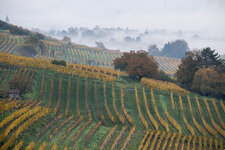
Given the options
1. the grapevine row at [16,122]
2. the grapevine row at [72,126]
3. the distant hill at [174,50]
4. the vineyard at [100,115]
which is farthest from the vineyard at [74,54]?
the distant hill at [174,50]

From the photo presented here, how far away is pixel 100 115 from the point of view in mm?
35656

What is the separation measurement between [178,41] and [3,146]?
→ 181m

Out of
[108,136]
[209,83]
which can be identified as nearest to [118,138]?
[108,136]

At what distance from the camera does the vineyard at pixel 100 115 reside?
26.9 m

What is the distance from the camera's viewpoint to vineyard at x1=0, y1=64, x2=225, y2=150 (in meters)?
26.9

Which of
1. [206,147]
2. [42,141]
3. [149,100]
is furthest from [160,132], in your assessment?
[42,141]

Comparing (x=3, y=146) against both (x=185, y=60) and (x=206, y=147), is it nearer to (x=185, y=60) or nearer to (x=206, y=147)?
(x=206, y=147)

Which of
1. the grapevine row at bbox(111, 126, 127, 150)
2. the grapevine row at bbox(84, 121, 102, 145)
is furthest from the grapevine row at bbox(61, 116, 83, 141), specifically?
the grapevine row at bbox(111, 126, 127, 150)

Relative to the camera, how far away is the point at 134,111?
38.6 meters

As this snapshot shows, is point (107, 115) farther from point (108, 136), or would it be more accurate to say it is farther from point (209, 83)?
point (209, 83)

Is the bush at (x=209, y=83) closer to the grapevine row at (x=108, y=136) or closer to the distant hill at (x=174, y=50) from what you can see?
the grapevine row at (x=108, y=136)

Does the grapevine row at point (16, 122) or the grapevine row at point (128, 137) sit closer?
the grapevine row at point (16, 122)

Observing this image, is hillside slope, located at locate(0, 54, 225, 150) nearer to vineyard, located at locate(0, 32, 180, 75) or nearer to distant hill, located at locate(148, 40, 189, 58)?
vineyard, located at locate(0, 32, 180, 75)

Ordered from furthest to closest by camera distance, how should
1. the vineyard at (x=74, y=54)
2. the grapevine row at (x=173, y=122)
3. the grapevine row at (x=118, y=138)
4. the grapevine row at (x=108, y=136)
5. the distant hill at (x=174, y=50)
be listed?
the distant hill at (x=174, y=50), the vineyard at (x=74, y=54), the grapevine row at (x=173, y=122), the grapevine row at (x=118, y=138), the grapevine row at (x=108, y=136)
